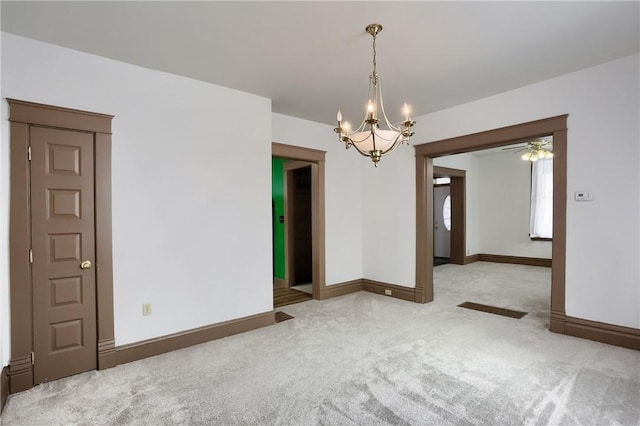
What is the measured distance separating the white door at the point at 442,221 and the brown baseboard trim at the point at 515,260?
0.86 metres

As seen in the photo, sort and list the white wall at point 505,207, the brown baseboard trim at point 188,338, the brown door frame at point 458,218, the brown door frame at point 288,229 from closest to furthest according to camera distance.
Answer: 1. the brown baseboard trim at point 188,338
2. the brown door frame at point 288,229
3. the white wall at point 505,207
4. the brown door frame at point 458,218

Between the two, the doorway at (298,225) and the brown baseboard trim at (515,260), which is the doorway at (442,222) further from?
the doorway at (298,225)

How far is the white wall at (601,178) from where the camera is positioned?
118 inches

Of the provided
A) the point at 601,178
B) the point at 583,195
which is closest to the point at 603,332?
the point at 583,195

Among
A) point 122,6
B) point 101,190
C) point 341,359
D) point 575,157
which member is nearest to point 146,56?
point 122,6

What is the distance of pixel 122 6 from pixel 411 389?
10.7 ft

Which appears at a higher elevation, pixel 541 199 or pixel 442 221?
pixel 541 199

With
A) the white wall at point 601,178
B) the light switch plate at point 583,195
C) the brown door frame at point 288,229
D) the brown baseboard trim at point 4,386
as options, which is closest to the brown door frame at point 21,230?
the brown baseboard trim at point 4,386

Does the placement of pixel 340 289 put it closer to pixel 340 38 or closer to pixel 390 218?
pixel 390 218

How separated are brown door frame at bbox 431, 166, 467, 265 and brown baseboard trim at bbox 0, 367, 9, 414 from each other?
305 inches

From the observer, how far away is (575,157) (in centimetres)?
332

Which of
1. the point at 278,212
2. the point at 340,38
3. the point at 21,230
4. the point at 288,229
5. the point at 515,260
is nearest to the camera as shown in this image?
the point at 21,230

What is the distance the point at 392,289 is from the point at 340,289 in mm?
794

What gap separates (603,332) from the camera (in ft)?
10.3
